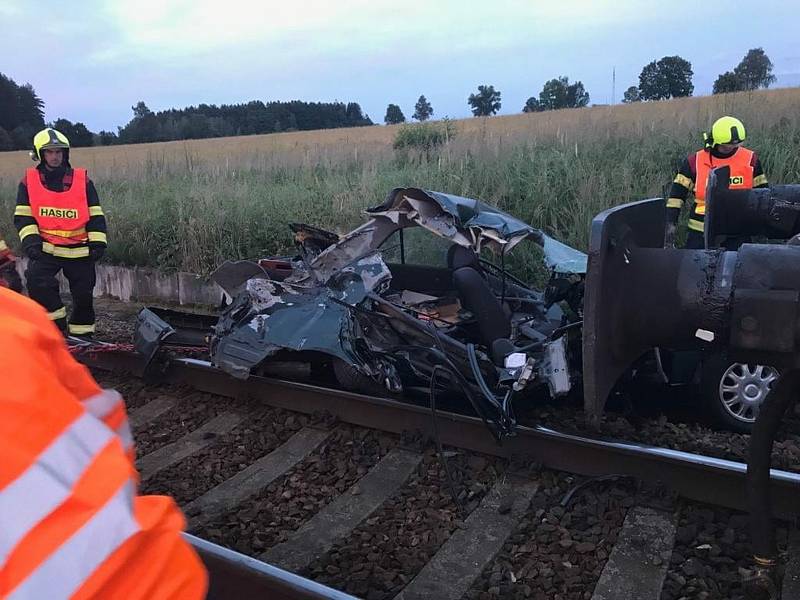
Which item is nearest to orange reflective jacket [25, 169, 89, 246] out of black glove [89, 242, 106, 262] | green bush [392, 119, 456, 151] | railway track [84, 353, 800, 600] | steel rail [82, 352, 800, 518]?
black glove [89, 242, 106, 262]

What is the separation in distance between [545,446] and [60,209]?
5.33 metres

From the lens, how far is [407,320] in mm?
4648

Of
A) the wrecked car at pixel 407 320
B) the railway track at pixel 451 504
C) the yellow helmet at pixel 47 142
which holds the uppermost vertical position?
the yellow helmet at pixel 47 142

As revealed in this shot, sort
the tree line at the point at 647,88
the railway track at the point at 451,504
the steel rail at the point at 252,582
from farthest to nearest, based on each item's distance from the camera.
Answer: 1. the tree line at the point at 647,88
2. the railway track at the point at 451,504
3. the steel rail at the point at 252,582

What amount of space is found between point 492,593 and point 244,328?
2.81 meters

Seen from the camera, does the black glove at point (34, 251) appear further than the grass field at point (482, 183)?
No

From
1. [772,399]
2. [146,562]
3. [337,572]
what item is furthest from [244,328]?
[146,562]

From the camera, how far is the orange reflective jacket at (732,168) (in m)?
6.76

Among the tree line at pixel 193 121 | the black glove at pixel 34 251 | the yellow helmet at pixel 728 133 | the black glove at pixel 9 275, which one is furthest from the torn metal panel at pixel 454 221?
the tree line at pixel 193 121

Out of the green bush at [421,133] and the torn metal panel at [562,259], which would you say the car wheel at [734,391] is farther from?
the green bush at [421,133]

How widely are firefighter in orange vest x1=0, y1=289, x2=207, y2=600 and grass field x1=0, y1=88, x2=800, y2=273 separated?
6867 millimetres

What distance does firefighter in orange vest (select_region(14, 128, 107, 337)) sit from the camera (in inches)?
263

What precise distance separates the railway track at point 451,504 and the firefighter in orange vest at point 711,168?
359 cm

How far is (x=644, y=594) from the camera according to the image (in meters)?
2.89
